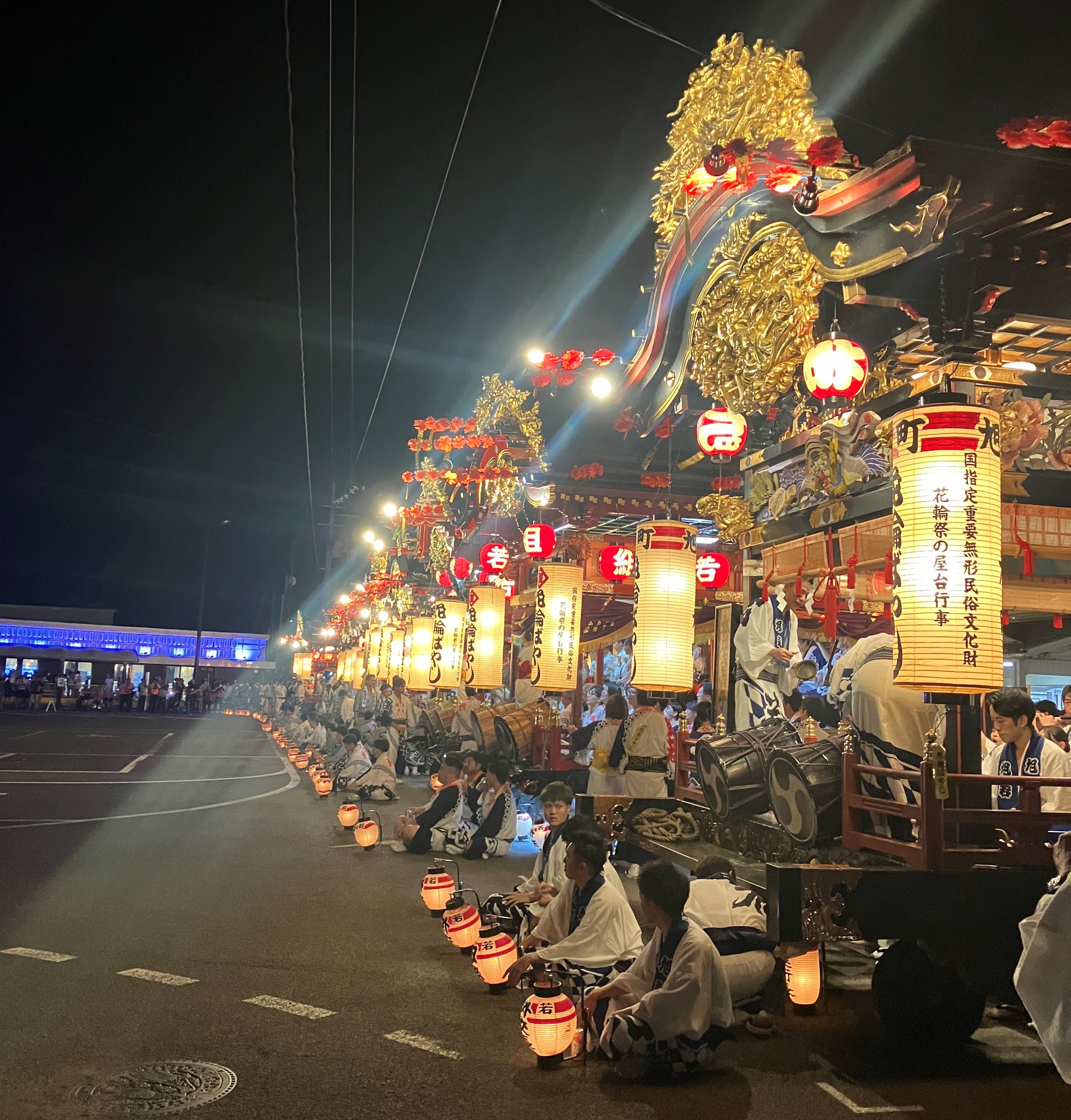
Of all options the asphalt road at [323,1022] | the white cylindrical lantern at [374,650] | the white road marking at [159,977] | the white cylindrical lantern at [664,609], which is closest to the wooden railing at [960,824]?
the asphalt road at [323,1022]

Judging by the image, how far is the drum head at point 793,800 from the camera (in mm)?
6438

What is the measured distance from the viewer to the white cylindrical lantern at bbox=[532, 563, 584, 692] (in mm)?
13266

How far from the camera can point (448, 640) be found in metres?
19.0

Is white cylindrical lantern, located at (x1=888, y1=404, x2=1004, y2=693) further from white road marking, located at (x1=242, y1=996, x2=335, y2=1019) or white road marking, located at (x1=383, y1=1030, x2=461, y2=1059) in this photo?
white road marking, located at (x1=242, y1=996, x2=335, y2=1019)

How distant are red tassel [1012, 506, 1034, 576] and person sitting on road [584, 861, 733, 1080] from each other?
5.63m

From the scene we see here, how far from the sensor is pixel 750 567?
10266 mm

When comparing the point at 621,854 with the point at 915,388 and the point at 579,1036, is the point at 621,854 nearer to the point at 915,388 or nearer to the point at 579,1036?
the point at 579,1036

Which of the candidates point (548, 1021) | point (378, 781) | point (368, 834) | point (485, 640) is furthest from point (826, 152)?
Result: point (378, 781)

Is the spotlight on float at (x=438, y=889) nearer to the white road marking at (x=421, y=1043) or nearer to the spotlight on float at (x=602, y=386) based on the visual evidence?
the white road marking at (x=421, y=1043)

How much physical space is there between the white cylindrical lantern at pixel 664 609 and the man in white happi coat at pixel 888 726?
294 centimetres

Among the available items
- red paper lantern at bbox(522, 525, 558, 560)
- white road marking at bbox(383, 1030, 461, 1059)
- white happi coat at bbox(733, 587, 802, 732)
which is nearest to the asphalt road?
white road marking at bbox(383, 1030, 461, 1059)

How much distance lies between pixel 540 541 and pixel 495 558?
2.42 m

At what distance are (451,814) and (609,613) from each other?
5873 mm

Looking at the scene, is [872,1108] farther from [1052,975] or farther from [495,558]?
[495,558]
